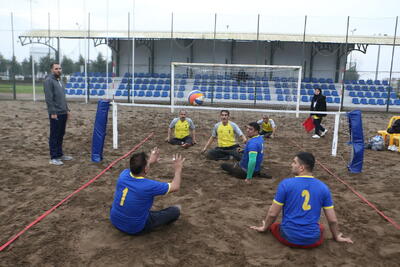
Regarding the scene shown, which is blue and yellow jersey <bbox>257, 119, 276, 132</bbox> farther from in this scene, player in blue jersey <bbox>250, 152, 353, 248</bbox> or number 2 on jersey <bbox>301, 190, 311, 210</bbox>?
number 2 on jersey <bbox>301, 190, 311, 210</bbox>

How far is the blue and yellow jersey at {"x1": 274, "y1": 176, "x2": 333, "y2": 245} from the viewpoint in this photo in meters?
3.33

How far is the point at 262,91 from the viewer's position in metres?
22.2

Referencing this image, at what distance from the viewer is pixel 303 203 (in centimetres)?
335

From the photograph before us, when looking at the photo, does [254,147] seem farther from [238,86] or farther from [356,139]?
[238,86]

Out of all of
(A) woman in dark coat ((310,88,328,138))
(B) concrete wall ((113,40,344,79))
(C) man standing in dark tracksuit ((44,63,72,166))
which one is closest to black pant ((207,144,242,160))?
(C) man standing in dark tracksuit ((44,63,72,166))

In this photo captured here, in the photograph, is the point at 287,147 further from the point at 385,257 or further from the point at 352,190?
the point at 385,257

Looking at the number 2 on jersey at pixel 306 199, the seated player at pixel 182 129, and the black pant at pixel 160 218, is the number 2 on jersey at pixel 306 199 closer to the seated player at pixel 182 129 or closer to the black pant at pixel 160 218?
the black pant at pixel 160 218

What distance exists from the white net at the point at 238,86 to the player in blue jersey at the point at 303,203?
55.8 ft

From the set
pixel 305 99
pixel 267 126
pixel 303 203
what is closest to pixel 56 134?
pixel 303 203

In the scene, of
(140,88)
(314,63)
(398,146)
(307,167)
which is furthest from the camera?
(314,63)

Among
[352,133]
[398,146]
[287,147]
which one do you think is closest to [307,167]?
[352,133]

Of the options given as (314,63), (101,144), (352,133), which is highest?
(314,63)

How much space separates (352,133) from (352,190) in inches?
61.0

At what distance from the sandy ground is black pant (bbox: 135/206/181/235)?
0.38 ft
